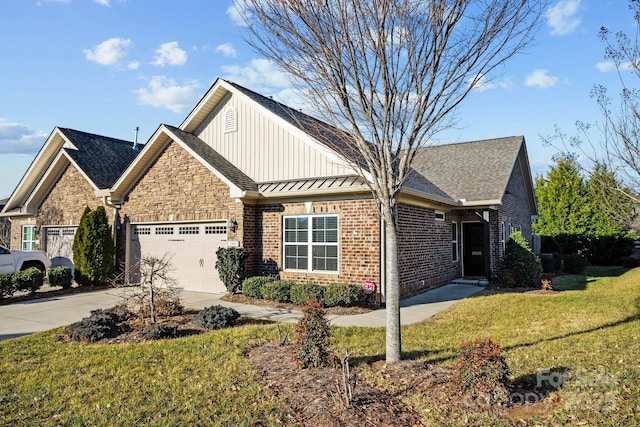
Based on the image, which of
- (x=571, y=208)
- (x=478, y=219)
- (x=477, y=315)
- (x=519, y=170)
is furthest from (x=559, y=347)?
(x=571, y=208)

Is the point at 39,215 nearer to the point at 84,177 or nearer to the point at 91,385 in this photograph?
the point at 84,177

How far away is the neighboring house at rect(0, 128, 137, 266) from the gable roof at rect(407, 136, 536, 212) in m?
12.9

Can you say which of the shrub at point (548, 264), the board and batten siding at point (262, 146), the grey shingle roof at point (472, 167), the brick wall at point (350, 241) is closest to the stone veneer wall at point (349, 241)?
the brick wall at point (350, 241)

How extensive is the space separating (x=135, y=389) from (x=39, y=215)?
16648 mm

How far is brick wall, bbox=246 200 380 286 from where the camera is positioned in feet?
35.6

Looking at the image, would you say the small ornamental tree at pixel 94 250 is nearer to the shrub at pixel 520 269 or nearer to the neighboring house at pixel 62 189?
the neighboring house at pixel 62 189

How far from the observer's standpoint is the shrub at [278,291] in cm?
1122

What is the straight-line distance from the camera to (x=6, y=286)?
12203mm

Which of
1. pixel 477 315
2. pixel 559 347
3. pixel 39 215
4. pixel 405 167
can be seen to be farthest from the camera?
pixel 39 215

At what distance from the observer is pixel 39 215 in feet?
61.0

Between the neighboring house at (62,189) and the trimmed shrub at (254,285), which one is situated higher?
the neighboring house at (62,189)

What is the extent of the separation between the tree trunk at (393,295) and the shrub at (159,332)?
424 centimetres

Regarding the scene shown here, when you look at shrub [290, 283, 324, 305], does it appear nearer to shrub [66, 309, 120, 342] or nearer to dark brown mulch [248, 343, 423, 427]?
shrub [66, 309, 120, 342]

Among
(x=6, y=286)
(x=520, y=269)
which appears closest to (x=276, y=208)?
(x=6, y=286)
